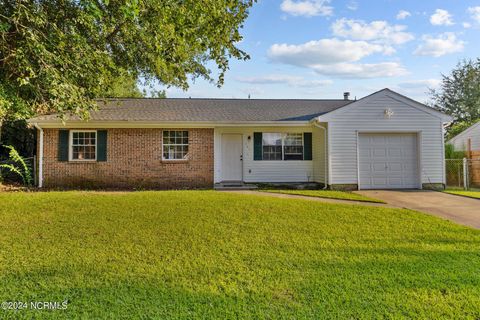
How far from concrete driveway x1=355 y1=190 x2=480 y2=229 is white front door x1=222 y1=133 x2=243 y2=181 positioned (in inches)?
198

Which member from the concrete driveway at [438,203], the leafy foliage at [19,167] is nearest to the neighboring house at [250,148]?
the leafy foliage at [19,167]

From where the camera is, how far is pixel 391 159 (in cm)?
1176

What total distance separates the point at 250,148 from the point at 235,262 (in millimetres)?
8648

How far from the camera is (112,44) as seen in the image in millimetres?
10070

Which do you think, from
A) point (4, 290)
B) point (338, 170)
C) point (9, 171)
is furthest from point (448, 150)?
point (9, 171)

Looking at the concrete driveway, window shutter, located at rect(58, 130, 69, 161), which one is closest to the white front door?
the concrete driveway

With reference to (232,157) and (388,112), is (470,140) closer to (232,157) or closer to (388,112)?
(388,112)

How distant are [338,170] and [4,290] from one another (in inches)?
407

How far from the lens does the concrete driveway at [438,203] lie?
7.05m

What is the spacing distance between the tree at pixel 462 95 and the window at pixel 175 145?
31197 millimetres

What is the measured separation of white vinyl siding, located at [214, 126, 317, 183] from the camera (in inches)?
504

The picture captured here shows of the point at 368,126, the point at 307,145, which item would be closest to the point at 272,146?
the point at 307,145

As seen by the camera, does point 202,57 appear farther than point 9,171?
Yes

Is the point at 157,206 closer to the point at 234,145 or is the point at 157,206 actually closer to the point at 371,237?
the point at 371,237
